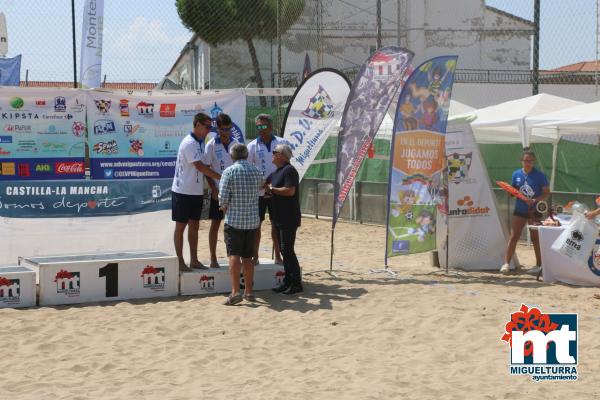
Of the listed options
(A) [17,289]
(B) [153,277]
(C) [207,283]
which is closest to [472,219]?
(C) [207,283]

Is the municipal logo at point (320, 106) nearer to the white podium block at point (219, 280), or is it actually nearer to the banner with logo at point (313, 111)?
the banner with logo at point (313, 111)

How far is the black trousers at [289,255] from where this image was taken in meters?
8.60

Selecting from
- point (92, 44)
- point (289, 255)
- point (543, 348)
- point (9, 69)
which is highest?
point (92, 44)

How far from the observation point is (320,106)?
10406mm

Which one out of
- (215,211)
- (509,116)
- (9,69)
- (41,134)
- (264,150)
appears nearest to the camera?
(215,211)

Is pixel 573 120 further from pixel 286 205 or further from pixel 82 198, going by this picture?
pixel 82 198

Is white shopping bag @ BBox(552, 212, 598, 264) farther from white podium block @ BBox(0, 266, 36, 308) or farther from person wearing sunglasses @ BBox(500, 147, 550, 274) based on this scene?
white podium block @ BBox(0, 266, 36, 308)

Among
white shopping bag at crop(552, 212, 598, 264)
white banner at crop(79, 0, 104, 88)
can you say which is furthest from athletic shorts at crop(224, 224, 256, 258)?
white banner at crop(79, 0, 104, 88)

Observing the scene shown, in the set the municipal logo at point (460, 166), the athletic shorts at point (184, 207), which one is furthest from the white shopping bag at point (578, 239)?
the athletic shorts at point (184, 207)

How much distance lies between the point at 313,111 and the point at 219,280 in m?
2.68

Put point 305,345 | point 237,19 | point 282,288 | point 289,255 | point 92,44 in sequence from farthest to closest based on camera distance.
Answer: point 237,19 < point 92,44 < point 282,288 < point 289,255 < point 305,345

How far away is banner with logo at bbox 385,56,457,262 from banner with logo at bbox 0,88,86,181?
12.1ft

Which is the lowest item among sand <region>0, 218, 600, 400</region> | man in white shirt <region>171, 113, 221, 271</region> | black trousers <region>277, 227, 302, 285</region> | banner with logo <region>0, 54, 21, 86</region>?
sand <region>0, 218, 600, 400</region>

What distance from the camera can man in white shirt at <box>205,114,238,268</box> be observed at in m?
8.89
